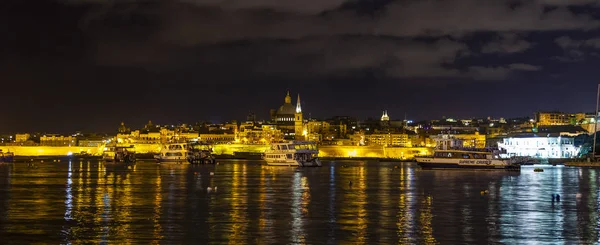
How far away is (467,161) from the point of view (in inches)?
2753

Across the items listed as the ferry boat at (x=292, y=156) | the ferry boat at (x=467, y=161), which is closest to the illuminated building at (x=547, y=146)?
the ferry boat at (x=292, y=156)

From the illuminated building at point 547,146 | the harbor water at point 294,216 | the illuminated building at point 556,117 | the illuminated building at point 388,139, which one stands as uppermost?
the illuminated building at point 556,117

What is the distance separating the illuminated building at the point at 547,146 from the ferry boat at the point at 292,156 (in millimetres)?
44899

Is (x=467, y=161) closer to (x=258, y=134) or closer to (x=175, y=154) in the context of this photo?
(x=175, y=154)

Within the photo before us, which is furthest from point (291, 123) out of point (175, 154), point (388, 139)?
point (175, 154)

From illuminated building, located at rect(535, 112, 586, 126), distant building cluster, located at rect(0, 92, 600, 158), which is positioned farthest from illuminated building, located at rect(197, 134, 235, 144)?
illuminated building, located at rect(535, 112, 586, 126)

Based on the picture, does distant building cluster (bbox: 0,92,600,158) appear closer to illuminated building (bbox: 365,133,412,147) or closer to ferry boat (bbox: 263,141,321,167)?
illuminated building (bbox: 365,133,412,147)

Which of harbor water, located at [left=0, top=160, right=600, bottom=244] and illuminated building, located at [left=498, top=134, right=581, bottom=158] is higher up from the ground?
illuminated building, located at [left=498, top=134, right=581, bottom=158]

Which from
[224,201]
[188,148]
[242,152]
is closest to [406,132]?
[242,152]

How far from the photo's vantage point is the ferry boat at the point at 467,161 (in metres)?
68.6

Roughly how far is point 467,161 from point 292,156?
1642 cm

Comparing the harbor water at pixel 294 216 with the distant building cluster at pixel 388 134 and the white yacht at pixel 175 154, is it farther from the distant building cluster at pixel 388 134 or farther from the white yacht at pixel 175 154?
the distant building cluster at pixel 388 134

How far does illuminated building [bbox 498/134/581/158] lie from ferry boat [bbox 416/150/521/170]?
4583 cm

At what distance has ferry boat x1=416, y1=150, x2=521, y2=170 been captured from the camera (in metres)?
68.6
